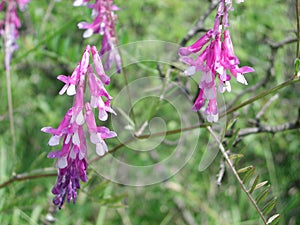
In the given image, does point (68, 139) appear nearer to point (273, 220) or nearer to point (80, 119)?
point (80, 119)

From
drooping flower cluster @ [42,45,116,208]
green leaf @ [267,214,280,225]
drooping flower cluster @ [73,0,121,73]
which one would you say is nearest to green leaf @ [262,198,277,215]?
green leaf @ [267,214,280,225]

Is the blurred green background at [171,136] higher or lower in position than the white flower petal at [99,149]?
lower

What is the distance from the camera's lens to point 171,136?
2.16 m

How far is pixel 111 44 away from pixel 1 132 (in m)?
1.37

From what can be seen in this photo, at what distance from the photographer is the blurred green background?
174 centimetres

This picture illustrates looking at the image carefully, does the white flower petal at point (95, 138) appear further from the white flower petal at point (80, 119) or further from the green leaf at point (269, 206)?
the green leaf at point (269, 206)

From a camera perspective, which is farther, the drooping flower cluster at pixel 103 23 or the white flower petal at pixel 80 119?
the drooping flower cluster at pixel 103 23

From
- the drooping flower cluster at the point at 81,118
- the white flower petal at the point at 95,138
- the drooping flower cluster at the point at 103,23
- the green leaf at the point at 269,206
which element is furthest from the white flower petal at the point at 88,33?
the green leaf at the point at 269,206

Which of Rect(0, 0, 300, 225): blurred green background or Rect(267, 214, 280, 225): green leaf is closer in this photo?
Rect(267, 214, 280, 225): green leaf

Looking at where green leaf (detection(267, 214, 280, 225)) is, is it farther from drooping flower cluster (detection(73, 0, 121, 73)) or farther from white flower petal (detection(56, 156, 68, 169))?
drooping flower cluster (detection(73, 0, 121, 73))

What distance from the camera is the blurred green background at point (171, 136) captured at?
174 cm

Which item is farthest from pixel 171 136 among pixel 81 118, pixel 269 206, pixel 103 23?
pixel 81 118

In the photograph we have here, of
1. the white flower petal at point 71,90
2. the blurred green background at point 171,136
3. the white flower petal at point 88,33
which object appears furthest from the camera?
the blurred green background at point 171,136

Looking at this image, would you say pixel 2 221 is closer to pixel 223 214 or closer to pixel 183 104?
pixel 183 104
